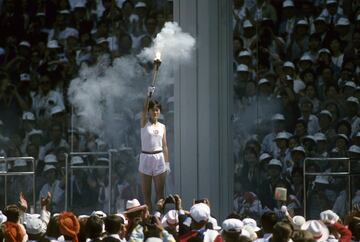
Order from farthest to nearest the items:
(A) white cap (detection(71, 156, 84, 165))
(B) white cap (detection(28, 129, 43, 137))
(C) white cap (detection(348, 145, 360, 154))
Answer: (B) white cap (detection(28, 129, 43, 137)) < (A) white cap (detection(71, 156, 84, 165)) < (C) white cap (detection(348, 145, 360, 154))

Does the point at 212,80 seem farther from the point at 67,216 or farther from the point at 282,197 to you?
the point at 67,216

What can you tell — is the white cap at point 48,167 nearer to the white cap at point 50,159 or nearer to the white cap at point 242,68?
the white cap at point 50,159

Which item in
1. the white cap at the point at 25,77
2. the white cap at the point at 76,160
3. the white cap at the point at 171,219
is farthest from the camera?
the white cap at the point at 25,77

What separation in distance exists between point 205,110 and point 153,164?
1323 mm

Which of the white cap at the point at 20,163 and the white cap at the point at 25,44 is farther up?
the white cap at the point at 25,44

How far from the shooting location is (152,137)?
11750 millimetres

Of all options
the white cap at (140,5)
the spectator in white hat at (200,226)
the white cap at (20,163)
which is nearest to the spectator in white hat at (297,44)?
the white cap at (140,5)

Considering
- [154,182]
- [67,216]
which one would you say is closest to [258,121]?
[154,182]

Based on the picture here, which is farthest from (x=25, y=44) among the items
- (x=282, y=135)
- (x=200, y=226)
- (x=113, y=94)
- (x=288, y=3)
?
(x=200, y=226)

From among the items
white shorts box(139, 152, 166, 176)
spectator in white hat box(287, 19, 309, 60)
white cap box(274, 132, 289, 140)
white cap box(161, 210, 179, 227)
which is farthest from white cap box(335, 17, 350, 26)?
white cap box(161, 210, 179, 227)

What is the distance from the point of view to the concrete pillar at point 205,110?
1286 centimetres

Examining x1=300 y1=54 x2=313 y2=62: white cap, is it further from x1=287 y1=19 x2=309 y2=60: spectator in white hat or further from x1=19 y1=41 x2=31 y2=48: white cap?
x1=19 y1=41 x2=31 y2=48: white cap

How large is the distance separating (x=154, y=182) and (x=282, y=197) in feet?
9.16

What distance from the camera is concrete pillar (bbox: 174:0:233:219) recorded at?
12.9 meters
